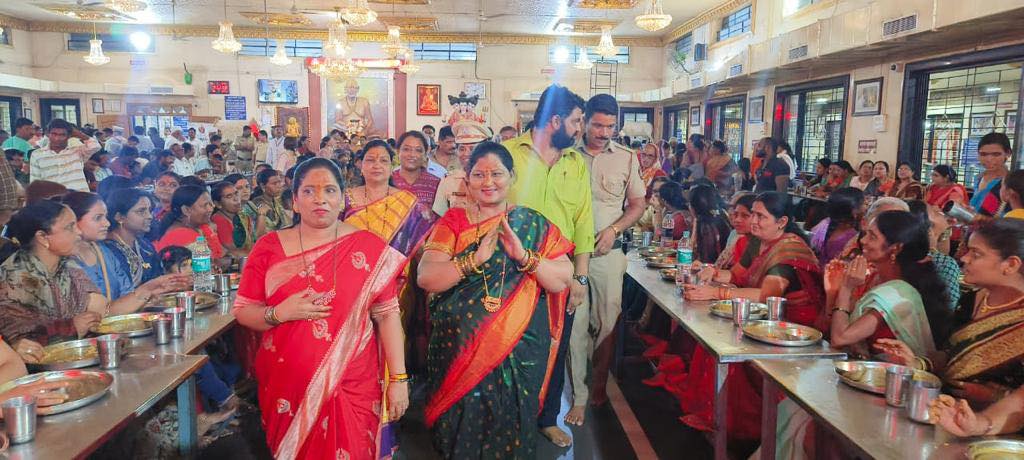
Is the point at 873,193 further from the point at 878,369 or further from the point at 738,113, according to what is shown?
the point at 878,369

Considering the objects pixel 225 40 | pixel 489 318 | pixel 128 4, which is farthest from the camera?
pixel 225 40

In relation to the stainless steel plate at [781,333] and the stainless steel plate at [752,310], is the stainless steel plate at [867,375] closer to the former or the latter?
the stainless steel plate at [781,333]

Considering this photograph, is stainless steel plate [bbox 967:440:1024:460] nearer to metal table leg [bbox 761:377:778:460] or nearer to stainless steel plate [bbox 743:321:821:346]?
metal table leg [bbox 761:377:778:460]

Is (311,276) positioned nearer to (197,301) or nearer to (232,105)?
(197,301)

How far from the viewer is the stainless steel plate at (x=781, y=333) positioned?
2471 millimetres

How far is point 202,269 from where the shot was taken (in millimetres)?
3229

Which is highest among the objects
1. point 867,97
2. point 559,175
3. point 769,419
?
point 867,97

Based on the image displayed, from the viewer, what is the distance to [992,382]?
1933mm

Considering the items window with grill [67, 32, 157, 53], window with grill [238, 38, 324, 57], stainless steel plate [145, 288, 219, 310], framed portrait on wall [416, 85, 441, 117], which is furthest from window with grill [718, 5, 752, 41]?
window with grill [67, 32, 157, 53]

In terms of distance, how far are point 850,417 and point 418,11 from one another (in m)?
13.5

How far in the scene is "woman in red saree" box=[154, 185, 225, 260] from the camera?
12.8 ft

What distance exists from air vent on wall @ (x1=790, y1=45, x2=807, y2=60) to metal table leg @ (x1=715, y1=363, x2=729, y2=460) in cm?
608

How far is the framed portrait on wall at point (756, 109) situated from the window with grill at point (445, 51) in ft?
26.6

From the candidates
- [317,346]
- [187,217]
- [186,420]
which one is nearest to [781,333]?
[317,346]
